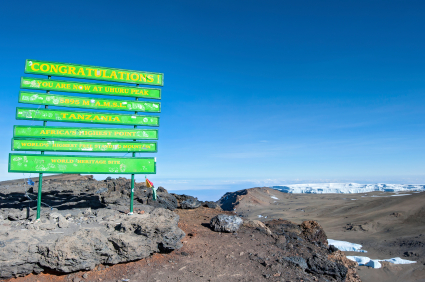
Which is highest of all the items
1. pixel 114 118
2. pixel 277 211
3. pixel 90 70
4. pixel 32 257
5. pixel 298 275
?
pixel 90 70

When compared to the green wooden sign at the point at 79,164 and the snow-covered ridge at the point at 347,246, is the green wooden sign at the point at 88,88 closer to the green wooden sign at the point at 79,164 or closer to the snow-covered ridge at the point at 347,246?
the green wooden sign at the point at 79,164

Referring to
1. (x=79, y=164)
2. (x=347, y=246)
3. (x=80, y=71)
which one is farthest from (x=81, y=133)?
(x=347, y=246)

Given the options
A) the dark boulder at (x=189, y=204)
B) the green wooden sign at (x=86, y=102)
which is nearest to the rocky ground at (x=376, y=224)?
the dark boulder at (x=189, y=204)

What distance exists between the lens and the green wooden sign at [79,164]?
911cm

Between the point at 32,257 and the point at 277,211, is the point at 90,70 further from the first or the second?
the point at 277,211

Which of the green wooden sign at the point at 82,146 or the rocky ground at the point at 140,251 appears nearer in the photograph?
the rocky ground at the point at 140,251

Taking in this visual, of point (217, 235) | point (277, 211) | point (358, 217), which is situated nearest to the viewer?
point (217, 235)

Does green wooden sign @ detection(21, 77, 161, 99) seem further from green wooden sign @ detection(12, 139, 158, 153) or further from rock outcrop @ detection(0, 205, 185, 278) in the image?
rock outcrop @ detection(0, 205, 185, 278)

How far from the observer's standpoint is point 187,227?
34.1ft

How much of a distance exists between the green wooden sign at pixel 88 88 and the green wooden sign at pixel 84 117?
906 mm

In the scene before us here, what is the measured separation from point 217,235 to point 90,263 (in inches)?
183

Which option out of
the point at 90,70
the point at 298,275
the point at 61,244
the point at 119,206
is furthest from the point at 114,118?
the point at 298,275

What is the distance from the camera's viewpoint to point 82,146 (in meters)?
9.67

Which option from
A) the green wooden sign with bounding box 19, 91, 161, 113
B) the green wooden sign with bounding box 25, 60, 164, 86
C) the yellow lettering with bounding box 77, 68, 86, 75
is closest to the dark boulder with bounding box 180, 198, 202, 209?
the green wooden sign with bounding box 19, 91, 161, 113
